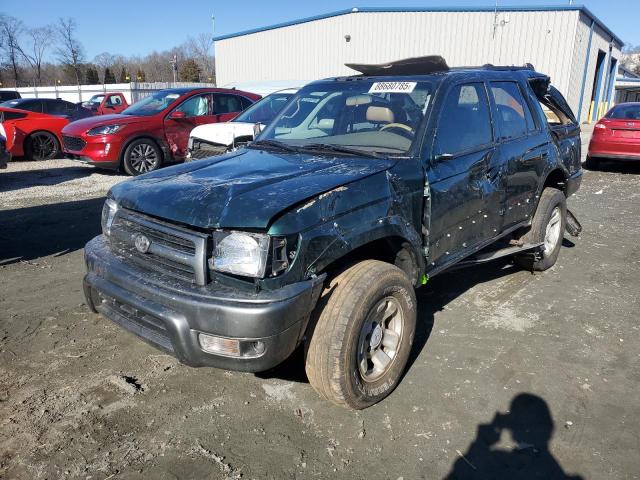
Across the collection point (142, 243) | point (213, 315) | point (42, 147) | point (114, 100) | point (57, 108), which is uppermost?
point (114, 100)

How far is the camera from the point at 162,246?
2.66 meters

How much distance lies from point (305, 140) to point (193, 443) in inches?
86.5

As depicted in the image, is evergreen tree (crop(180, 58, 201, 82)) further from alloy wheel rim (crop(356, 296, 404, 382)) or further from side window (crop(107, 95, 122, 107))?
alloy wheel rim (crop(356, 296, 404, 382))

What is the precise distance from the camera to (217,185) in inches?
109

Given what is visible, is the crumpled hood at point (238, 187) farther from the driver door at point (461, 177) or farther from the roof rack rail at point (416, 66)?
the roof rack rail at point (416, 66)

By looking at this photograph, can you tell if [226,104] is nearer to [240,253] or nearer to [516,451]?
[240,253]

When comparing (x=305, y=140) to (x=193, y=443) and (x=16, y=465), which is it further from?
(x=16, y=465)

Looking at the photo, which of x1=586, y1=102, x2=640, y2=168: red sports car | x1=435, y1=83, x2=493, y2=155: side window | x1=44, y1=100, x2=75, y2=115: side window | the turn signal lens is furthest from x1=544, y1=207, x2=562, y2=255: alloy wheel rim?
x1=44, y1=100, x2=75, y2=115: side window

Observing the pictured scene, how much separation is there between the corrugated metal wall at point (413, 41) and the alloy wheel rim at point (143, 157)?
60.9 feet

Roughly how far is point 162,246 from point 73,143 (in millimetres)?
8735

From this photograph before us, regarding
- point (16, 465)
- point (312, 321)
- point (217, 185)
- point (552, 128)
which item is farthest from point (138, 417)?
point (552, 128)

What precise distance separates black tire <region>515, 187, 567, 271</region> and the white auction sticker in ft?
6.77

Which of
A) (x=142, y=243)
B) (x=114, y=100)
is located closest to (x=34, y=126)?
(x=114, y=100)

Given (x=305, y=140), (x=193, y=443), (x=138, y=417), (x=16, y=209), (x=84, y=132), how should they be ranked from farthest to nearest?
(x=84, y=132) → (x=16, y=209) → (x=305, y=140) → (x=138, y=417) → (x=193, y=443)
